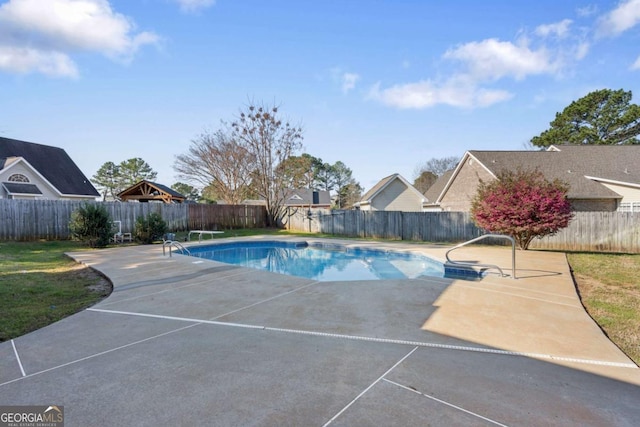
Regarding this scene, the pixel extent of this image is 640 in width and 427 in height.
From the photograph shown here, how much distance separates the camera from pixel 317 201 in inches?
1640

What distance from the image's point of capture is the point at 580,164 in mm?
17281

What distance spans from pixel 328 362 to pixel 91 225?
13.0 meters

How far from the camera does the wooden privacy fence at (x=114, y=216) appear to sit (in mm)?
13445

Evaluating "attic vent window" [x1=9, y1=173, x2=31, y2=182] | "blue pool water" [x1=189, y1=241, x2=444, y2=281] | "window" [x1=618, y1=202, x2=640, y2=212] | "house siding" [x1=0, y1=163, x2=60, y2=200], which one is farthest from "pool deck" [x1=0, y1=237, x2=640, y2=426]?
"attic vent window" [x1=9, y1=173, x2=31, y2=182]

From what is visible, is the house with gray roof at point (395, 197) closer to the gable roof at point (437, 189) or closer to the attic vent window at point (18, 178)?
the gable roof at point (437, 189)

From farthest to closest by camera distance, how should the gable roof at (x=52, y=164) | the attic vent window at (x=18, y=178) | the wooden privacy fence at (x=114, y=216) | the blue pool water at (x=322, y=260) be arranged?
the gable roof at (x=52, y=164)
the attic vent window at (x=18, y=178)
the wooden privacy fence at (x=114, y=216)
the blue pool water at (x=322, y=260)

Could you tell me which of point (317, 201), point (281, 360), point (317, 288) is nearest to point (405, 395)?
point (281, 360)

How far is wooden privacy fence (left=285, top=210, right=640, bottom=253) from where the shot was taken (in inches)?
503

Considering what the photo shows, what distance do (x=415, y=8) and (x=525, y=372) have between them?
487 inches

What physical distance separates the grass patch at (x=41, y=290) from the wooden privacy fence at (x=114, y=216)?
415 cm

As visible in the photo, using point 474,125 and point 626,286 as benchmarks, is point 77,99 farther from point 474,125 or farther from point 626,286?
point 474,125

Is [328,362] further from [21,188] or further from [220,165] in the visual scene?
[220,165]

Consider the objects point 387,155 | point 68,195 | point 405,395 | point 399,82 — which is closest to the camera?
point 405,395

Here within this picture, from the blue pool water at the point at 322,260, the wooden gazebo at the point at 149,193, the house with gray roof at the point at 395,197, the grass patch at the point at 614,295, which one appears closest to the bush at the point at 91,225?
the blue pool water at the point at 322,260
